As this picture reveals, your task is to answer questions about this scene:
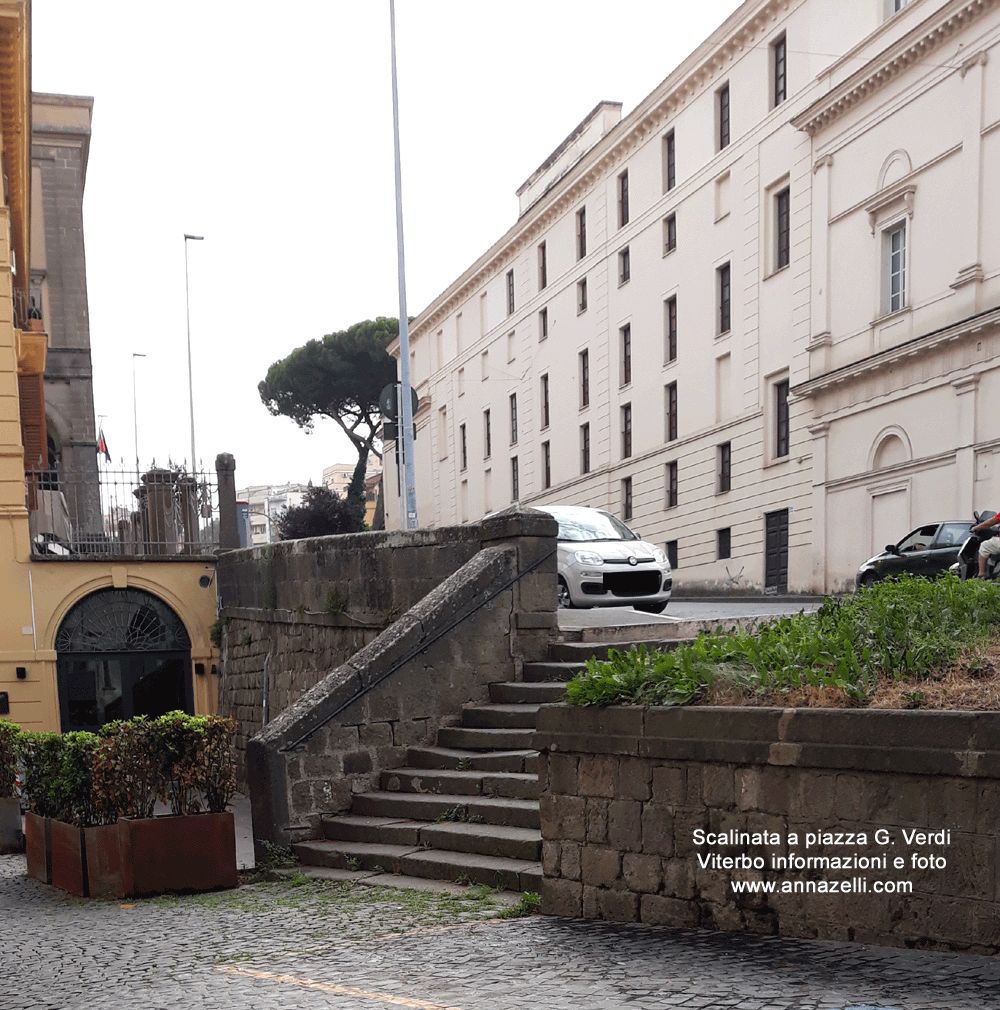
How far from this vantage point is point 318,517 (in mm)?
46375

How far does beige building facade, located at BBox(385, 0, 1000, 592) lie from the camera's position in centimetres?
2490

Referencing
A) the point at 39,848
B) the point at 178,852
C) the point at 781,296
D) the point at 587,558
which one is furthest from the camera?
the point at 781,296

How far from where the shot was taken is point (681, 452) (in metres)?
36.2

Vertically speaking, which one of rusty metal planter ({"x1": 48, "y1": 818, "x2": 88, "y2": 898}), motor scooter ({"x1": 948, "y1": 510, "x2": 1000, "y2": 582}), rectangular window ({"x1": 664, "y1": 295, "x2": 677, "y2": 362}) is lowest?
rusty metal planter ({"x1": 48, "y1": 818, "x2": 88, "y2": 898})

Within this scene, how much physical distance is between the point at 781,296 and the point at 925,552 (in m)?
13.9

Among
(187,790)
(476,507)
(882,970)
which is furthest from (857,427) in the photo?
(476,507)

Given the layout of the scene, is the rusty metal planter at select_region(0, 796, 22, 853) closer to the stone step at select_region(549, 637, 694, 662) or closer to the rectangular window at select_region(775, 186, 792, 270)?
the stone step at select_region(549, 637, 694, 662)

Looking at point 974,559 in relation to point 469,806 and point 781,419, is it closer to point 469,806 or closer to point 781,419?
point 469,806

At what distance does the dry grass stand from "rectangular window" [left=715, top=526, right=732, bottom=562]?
1069 inches

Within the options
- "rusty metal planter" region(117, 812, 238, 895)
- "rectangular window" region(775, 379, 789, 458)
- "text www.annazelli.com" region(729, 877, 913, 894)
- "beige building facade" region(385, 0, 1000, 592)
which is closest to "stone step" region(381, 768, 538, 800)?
Result: "rusty metal planter" region(117, 812, 238, 895)

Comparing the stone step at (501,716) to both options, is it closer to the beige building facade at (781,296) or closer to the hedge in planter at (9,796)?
the hedge in planter at (9,796)

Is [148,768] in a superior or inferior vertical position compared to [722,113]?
inferior

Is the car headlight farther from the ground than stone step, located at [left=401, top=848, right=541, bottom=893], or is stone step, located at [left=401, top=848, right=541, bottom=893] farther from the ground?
the car headlight

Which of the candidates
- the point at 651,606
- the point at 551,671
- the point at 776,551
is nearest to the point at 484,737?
the point at 551,671
